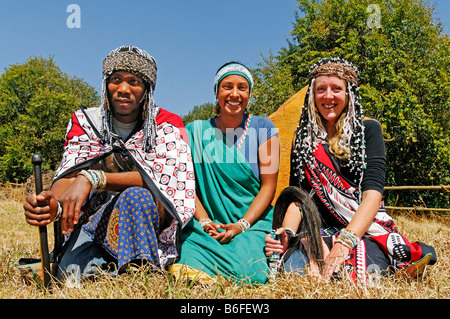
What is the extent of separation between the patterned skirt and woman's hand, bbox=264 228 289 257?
80 centimetres

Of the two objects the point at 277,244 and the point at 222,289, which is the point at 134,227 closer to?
the point at 222,289

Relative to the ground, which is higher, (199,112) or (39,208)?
(199,112)

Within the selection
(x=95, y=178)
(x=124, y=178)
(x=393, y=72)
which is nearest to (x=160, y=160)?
(x=124, y=178)

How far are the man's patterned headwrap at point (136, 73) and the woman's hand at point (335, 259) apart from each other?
1.54 metres

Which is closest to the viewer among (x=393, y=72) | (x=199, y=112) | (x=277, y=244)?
(x=277, y=244)

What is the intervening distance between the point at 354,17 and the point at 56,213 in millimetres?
9896

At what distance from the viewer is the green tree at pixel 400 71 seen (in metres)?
8.66

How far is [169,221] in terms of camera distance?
2.84 meters

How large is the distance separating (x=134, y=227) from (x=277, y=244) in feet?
3.34

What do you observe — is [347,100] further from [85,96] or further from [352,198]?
[85,96]

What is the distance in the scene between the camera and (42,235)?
2283mm

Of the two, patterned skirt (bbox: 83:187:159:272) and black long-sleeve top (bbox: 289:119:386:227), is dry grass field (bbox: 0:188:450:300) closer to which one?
patterned skirt (bbox: 83:187:159:272)

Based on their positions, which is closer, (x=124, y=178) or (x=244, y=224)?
(x=124, y=178)

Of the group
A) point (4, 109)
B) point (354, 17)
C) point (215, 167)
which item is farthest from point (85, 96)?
point (215, 167)
